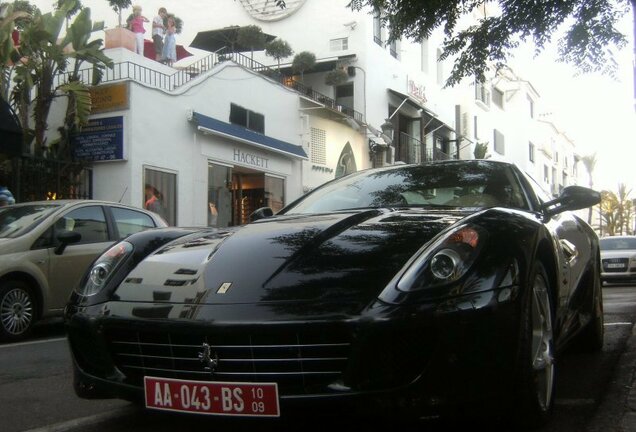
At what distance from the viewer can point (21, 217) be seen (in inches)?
284

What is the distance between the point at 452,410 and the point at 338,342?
0.48m

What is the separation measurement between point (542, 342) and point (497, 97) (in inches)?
1658

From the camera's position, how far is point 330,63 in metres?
23.2

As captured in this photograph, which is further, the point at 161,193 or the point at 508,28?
the point at 161,193

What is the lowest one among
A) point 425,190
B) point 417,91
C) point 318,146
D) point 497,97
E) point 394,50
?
point 425,190

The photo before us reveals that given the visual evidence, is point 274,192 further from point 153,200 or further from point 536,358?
point 536,358

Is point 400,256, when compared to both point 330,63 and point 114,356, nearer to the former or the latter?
point 114,356

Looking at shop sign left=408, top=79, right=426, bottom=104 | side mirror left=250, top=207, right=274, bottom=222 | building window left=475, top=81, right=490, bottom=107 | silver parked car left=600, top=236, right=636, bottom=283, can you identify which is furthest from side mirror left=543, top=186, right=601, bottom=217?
building window left=475, top=81, right=490, bottom=107

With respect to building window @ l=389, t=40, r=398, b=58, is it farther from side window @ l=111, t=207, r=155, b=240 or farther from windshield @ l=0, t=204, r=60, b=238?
windshield @ l=0, t=204, r=60, b=238

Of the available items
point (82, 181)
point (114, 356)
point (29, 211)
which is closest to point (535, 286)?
point (114, 356)

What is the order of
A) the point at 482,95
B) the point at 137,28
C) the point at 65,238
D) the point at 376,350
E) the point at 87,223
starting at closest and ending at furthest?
the point at 376,350 → the point at 65,238 → the point at 87,223 → the point at 137,28 → the point at 482,95

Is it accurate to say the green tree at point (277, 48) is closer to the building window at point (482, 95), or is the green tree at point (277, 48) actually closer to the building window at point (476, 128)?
the building window at point (476, 128)

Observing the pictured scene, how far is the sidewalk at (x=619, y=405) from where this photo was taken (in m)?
3.01

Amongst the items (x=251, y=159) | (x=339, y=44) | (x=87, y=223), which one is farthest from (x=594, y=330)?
(x=339, y=44)
